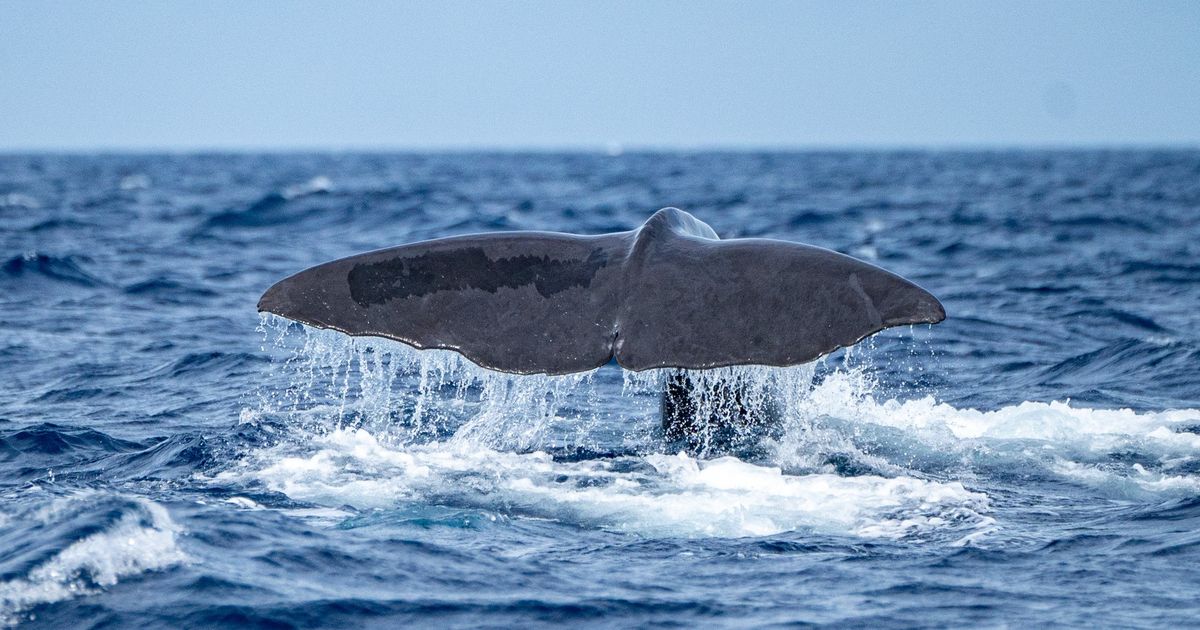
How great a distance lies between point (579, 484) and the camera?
660 centimetres

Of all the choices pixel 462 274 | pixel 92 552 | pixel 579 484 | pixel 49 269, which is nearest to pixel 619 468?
pixel 579 484

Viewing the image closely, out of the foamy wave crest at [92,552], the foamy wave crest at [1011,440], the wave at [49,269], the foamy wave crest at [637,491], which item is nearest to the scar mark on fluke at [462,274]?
the foamy wave crest at [637,491]

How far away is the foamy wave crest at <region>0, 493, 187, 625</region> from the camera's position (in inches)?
187

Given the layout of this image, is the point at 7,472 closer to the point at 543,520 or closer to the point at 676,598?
the point at 543,520

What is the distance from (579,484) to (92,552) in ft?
7.74

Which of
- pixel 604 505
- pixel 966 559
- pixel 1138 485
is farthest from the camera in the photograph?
pixel 1138 485

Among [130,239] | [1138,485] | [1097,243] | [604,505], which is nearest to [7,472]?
[604,505]

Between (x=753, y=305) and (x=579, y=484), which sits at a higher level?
(x=753, y=305)

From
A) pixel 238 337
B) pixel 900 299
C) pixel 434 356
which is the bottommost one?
pixel 238 337

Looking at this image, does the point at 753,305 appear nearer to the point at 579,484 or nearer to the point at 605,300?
the point at 605,300

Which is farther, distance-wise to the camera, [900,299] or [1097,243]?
[1097,243]

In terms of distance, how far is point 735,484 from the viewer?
6441 millimetres

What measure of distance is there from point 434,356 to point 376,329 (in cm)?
28

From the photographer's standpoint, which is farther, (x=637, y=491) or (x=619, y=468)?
(x=619, y=468)
